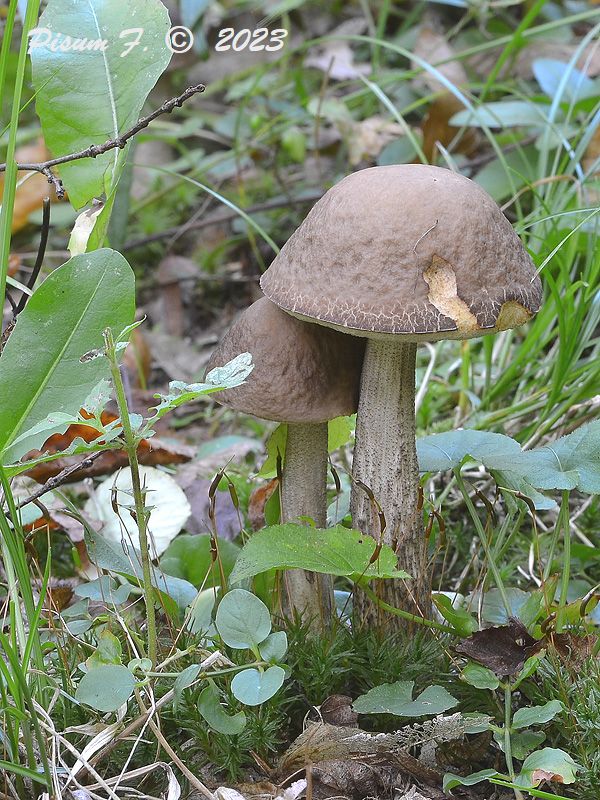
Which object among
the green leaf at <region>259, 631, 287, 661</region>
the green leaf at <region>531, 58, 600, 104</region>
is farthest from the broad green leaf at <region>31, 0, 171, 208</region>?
the green leaf at <region>531, 58, 600, 104</region>

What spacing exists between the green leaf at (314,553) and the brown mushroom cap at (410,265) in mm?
334

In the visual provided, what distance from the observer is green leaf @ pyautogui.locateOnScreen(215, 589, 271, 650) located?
1306 mm

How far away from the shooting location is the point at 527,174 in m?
3.21

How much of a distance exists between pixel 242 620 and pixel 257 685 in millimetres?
105

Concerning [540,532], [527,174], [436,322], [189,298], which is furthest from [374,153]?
[436,322]

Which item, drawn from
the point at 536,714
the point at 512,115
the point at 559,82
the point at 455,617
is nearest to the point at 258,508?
the point at 455,617

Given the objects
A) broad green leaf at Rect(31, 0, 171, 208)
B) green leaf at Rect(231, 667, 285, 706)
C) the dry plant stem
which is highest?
broad green leaf at Rect(31, 0, 171, 208)

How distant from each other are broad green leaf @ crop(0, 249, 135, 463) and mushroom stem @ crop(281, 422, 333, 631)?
1.45 ft

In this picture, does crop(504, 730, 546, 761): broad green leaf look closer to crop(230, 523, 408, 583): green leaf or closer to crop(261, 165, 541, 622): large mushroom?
crop(230, 523, 408, 583): green leaf

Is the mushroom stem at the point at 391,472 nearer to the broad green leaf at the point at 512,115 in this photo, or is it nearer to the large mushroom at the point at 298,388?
the large mushroom at the point at 298,388

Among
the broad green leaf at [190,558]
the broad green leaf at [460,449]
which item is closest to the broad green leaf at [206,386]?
the broad green leaf at [460,449]

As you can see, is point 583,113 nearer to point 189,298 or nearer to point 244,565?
point 189,298

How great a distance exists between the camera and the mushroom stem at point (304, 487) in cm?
167

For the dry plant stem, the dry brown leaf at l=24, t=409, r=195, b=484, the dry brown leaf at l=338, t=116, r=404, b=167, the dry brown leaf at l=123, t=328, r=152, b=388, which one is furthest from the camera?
the dry brown leaf at l=338, t=116, r=404, b=167
